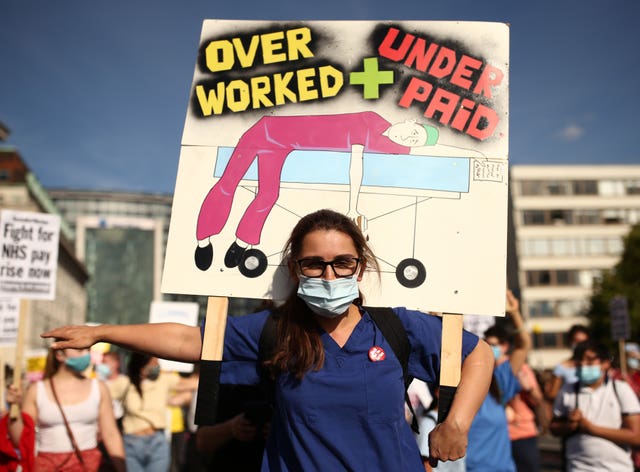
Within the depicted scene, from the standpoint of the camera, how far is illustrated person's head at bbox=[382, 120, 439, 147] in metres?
3.06

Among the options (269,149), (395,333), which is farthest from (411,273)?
(269,149)

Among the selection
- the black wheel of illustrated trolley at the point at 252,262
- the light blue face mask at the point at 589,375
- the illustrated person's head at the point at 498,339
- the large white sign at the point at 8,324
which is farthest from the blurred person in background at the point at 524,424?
the large white sign at the point at 8,324

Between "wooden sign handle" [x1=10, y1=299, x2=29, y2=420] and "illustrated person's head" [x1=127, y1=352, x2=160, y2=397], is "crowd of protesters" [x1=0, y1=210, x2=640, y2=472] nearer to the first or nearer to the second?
"wooden sign handle" [x1=10, y1=299, x2=29, y2=420]

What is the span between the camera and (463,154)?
3039 mm

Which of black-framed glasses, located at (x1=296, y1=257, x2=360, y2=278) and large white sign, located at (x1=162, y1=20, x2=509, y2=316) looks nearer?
black-framed glasses, located at (x1=296, y1=257, x2=360, y2=278)

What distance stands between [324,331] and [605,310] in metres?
46.2

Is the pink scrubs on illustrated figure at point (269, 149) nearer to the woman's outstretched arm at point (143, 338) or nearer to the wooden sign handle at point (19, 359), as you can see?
the woman's outstretched arm at point (143, 338)

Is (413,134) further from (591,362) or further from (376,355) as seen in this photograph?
(591,362)

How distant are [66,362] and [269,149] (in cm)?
301

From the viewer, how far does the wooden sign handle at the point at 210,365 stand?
2672mm

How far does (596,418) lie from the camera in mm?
5211

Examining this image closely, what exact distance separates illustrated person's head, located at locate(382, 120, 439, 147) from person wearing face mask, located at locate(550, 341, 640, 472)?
10.3 feet

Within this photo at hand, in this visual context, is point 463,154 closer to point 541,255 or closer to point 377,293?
point 377,293

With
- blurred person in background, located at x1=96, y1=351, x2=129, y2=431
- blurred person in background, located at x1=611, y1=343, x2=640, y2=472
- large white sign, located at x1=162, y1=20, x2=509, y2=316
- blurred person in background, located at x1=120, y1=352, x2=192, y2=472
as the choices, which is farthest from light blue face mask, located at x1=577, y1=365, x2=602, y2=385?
blurred person in background, located at x1=96, y1=351, x2=129, y2=431
